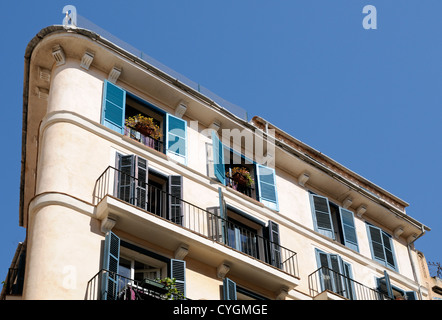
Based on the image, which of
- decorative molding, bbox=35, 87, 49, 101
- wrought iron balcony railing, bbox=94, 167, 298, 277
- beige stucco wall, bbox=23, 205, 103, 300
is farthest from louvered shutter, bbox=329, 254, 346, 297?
decorative molding, bbox=35, 87, 49, 101

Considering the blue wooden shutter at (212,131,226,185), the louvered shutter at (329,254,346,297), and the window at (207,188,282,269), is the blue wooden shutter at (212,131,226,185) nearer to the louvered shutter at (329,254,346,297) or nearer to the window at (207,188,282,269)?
the window at (207,188,282,269)

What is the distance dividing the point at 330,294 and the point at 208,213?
3995 millimetres

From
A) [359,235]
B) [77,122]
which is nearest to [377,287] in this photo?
[359,235]

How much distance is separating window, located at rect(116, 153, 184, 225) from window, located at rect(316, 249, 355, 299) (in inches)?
186

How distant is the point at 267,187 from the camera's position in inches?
940

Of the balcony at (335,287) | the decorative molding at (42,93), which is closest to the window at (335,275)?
the balcony at (335,287)

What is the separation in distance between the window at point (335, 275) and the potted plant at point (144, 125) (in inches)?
230

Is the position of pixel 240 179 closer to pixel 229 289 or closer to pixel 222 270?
pixel 222 270

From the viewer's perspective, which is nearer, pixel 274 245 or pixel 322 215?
pixel 274 245

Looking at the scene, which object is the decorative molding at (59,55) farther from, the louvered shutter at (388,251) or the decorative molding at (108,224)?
the louvered shutter at (388,251)

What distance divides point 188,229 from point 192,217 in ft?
3.91

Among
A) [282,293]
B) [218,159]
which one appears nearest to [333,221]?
[218,159]

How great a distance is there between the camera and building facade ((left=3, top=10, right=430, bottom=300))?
59.5 feet

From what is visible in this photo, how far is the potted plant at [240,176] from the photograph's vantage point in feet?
77.5
